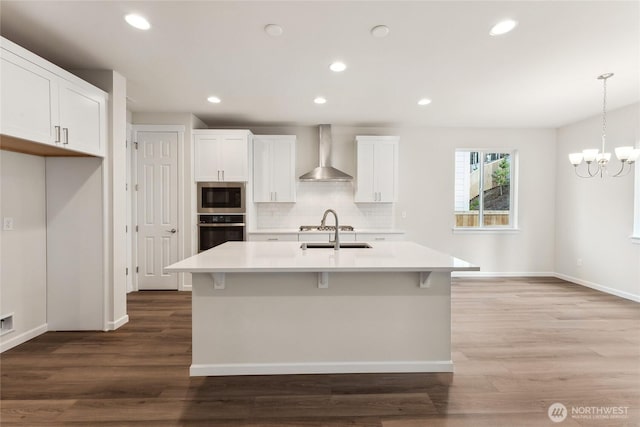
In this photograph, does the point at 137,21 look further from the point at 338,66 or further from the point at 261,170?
the point at 261,170

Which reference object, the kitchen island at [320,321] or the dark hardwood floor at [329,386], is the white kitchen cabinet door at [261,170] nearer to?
the dark hardwood floor at [329,386]

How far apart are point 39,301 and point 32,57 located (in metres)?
2.24

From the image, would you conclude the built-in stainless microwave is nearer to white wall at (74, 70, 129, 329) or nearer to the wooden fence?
white wall at (74, 70, 129, 329)

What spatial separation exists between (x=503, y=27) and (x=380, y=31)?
920 millimetres

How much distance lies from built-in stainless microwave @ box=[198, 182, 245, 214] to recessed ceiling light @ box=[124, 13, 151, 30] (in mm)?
2573

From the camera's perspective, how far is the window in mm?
5754

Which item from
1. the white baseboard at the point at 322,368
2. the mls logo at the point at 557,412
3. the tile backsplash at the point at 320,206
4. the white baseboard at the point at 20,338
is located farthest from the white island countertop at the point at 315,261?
the tile backsplash at the point at 320,206

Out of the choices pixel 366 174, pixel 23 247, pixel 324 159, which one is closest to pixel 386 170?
pixel 366 174

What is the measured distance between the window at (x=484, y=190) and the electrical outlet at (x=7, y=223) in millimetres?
5945

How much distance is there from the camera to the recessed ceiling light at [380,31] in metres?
2.40

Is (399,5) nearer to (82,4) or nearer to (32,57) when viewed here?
(82,4)

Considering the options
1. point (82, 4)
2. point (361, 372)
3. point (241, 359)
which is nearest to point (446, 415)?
point (361, 372)

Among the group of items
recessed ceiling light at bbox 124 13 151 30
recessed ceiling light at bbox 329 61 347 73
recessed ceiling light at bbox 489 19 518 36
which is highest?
recessed ceiling light at bbox 124 13 151 30

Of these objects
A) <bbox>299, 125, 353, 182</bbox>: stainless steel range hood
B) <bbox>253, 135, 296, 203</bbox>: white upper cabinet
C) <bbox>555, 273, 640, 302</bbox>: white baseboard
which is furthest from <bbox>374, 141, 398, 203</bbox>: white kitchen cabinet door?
<bbox>555, 273, 640, 302</bbox>: white baseboard
